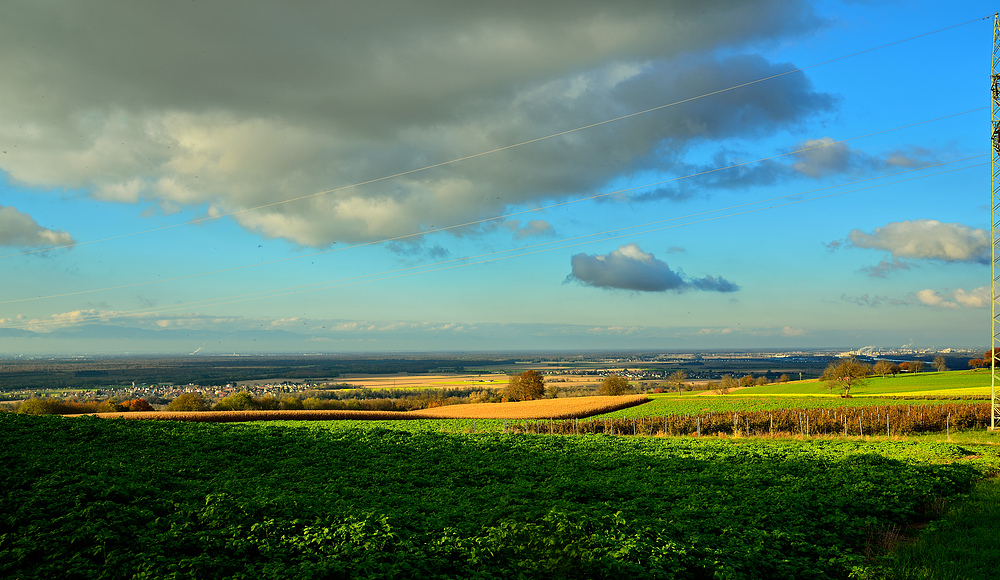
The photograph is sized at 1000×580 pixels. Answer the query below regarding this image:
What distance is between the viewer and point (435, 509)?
1441 cm

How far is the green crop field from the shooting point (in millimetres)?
10188

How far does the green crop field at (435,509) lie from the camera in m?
10.2

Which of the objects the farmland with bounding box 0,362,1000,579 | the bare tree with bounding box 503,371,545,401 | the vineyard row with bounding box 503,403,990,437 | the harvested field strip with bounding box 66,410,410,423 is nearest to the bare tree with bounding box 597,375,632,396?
the bare tree with bounding box 503,371,545,401

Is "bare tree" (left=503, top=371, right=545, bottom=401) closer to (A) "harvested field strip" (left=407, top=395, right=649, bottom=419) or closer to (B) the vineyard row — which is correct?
(A) "harvested field strip" (left=407, top=395, right=649, bottom=419)

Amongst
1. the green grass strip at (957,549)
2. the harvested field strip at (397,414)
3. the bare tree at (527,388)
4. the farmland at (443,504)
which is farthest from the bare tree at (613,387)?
the green grass strip at (957,549)

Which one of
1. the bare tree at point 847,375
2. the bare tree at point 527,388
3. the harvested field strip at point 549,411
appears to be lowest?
the bare tree at point 527,388

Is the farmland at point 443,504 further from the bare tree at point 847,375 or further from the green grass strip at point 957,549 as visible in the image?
the bare tree at point 847,375

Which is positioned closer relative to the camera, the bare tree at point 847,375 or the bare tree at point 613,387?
the bare tree at point 847,375

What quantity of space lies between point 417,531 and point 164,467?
1021 cm

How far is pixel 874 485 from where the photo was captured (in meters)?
16.5

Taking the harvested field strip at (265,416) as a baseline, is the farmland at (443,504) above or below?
above

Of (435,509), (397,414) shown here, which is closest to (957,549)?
(435,509)

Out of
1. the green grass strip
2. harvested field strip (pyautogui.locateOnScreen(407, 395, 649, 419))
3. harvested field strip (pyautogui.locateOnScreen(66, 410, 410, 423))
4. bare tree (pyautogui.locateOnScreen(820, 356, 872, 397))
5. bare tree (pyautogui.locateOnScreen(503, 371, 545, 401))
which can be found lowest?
bare tree (pyautogui.locateOnScreen(503, 371, 545, 401))

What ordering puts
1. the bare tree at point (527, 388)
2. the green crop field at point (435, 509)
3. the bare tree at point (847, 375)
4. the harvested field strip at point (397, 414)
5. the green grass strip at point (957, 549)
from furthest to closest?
1. the bare tree at point (527, 388)
2. the bare tree at point (847, 375)
3. the harvested field strip at point (397, 414)
4. the green grass strip at point (957, 549)
5. the green crop field at point (435, 509)
